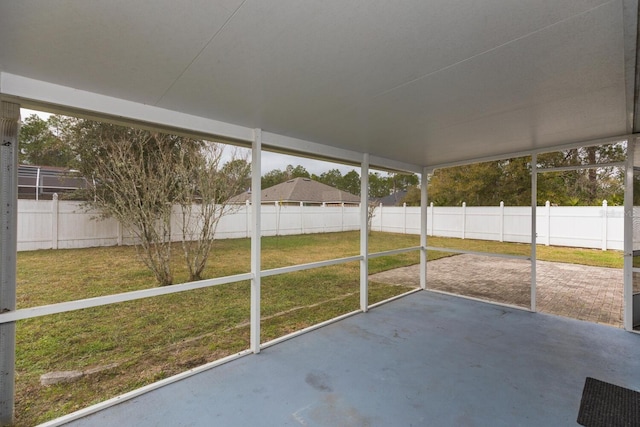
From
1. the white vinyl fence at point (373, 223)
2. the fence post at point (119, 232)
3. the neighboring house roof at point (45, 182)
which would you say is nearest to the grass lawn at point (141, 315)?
the fence post at point (119, 232)

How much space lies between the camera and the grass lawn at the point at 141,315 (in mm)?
2691

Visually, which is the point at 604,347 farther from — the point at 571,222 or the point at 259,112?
the point at 571,222

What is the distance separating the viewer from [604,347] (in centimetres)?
304

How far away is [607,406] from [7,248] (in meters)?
4.38

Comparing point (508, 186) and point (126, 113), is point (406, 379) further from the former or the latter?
point (508, 186)

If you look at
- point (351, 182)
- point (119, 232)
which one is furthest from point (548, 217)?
point (119, 232)

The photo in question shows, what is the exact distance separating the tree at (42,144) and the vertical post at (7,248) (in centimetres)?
250

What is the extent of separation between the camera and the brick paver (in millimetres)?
4348

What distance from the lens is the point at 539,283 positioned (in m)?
5.76

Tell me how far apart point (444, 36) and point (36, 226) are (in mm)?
5462

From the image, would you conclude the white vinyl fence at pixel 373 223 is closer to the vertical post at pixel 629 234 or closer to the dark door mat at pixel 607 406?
the vertical post at pixel 629 234

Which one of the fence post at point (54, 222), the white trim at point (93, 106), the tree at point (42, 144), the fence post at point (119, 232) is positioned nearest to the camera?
the white trim at point (93, 106)

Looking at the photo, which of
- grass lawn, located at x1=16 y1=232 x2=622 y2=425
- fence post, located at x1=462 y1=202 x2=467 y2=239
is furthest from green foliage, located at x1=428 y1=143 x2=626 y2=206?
grass lawn, located at x1=16 y1=232 x2=622 y2=425

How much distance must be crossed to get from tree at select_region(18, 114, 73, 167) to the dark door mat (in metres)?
6.33
